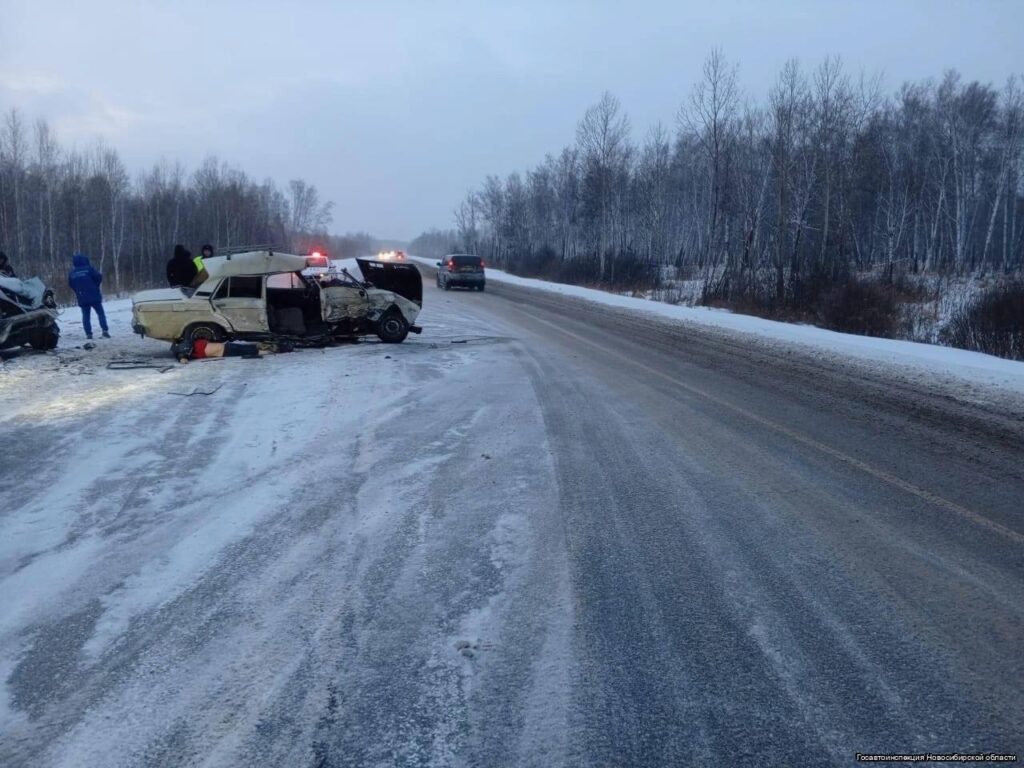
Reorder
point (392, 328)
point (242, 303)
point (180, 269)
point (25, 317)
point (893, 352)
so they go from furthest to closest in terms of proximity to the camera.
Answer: point (180, 269)
point (392, 328)
point (893, 352)
point (242, 303)
point (25, 317)

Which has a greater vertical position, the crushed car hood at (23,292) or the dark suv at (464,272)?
the dark suv at (464,272)

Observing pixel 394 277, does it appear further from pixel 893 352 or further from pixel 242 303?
pixel 893 352

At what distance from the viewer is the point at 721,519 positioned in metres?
5.08

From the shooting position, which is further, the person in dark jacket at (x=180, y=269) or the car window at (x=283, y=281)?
the person in dark jacket at (x=180, y=269)

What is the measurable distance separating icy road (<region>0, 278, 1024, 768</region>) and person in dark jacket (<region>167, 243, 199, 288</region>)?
23.0 feet

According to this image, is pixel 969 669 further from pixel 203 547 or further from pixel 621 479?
pixel 203 547

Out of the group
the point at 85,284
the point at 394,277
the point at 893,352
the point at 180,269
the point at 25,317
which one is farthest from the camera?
the point at 394,277

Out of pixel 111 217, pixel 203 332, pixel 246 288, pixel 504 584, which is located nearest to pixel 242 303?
pixel 246 288

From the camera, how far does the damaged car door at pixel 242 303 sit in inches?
502

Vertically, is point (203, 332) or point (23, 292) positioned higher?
point (23, 292)

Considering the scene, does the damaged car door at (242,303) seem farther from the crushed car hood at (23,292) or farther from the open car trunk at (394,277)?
the crushed car hood at (23,292)

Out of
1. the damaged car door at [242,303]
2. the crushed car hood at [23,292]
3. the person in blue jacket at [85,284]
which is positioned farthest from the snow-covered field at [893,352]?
the crushed car hood at [23,292]

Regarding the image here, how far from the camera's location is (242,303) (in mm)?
12859

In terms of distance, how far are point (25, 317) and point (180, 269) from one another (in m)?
3.35
